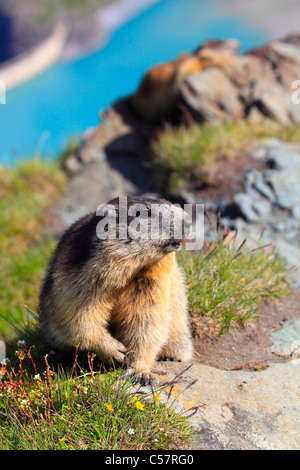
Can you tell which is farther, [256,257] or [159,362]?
[256,257]

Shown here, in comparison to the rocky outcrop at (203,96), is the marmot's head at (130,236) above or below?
below

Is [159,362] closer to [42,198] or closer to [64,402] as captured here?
[64,402]

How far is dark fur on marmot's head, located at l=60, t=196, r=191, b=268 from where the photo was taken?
4.33m

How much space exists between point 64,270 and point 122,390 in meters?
1.30

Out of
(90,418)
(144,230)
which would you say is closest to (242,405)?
(90,418)

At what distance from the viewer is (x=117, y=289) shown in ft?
15.1

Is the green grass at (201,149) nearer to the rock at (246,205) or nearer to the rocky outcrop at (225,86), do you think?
the rocky outcrop at (225,86)

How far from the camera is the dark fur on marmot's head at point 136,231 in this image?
4.33 metres

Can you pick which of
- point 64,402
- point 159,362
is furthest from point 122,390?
point 159,362

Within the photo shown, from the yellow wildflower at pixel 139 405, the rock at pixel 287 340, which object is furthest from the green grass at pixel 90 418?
the rock at pixel 287 340

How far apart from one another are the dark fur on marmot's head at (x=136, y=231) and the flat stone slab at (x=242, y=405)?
1460 mm

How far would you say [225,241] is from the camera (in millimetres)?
6820

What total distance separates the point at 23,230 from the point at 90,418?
38.8 feet

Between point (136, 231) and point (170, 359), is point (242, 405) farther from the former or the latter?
point (136, 231)
